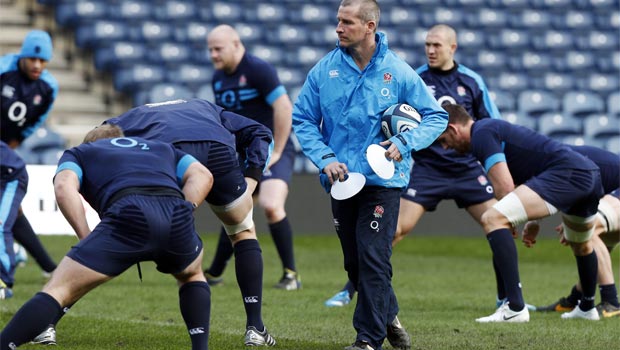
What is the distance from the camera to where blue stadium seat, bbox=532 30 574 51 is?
2200 centimetres

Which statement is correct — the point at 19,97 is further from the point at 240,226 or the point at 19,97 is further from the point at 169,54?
the point at 169,54

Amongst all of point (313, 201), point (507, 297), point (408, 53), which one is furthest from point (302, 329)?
point (408, 53)

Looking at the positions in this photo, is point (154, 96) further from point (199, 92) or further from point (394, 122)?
point (394, 122)

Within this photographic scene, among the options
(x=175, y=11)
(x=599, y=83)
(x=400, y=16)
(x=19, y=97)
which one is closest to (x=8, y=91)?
(x=19, y=97)

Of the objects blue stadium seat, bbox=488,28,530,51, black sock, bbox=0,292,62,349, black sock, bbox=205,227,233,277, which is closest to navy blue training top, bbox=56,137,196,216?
black sock, bbox=0,292,62,349

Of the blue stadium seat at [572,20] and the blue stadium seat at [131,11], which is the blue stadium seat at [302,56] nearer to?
the blue stadium seat at [131,11]

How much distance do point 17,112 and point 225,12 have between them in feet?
32.9

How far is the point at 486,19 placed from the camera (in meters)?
22.1

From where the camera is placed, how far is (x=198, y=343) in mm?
5734

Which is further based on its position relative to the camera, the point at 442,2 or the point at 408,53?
the point at 442,2

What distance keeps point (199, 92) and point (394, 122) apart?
39.9 feet

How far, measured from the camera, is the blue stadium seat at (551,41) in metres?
22.0

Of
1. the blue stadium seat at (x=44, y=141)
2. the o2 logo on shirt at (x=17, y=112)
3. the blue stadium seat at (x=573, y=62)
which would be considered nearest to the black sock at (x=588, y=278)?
the o2 logo on shirt at (x=17, y=112)

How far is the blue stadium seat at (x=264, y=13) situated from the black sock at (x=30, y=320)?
15.8 meters
